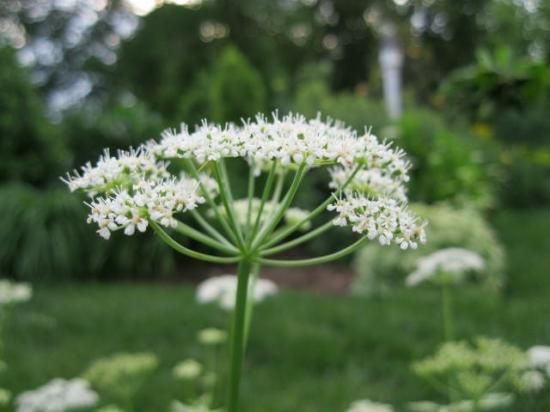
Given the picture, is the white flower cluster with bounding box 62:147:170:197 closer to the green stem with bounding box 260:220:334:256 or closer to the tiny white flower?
the green stem with bounding box 260:220:334:256

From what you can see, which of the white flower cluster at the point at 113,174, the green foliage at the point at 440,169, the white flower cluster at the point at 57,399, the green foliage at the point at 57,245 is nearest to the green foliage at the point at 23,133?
the green foliage at the point at 57,245

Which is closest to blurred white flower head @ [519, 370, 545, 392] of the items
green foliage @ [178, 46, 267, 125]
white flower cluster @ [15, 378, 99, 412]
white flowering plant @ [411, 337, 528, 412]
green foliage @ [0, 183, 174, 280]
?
white flowering plant @ [411, 337, 528, 412]

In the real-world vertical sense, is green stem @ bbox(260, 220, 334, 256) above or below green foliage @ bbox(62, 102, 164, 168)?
below

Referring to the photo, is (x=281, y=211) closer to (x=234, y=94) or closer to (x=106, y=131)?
(x=234, y=94)

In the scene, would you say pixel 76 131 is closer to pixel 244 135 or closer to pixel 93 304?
pixel 93 304

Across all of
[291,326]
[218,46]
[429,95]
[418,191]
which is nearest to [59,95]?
[218,46]
